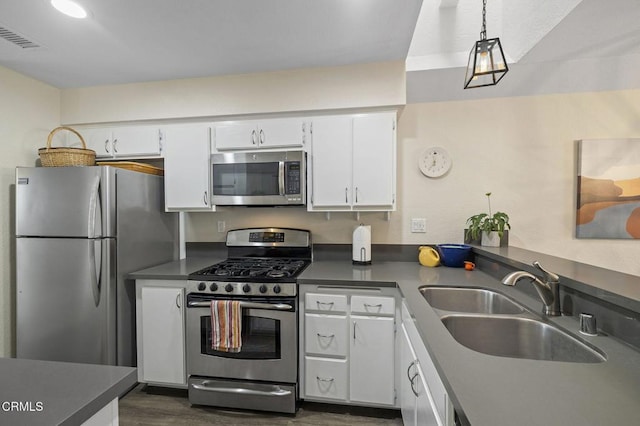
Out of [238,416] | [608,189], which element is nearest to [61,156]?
[238,416]

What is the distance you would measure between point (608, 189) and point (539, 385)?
2.41m

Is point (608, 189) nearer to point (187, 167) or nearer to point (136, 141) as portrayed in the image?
point (187, 167)

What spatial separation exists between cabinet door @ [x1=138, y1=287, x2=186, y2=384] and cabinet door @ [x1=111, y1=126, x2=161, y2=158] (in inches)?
46.6

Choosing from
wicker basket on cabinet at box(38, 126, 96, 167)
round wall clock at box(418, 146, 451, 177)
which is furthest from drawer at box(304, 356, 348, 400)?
wicker basket on cabinet at box(38, 126, 96, 167)

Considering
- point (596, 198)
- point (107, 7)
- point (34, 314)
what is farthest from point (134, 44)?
point (596, 198)

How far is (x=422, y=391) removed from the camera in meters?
1.19

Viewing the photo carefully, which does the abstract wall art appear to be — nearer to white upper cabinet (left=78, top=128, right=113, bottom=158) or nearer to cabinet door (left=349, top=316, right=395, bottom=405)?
cabinet door (left=349, top=316, right=395, bottom=405)

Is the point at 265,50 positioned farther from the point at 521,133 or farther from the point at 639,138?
the point at 639,138

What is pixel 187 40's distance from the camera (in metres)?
1.92

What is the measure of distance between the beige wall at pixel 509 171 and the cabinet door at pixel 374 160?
36cm

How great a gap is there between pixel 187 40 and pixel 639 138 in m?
3.44

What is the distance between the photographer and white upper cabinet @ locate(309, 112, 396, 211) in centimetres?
225

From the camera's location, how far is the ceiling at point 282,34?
1607 millimetres

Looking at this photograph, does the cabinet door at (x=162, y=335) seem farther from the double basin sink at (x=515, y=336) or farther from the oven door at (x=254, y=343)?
the double basin sink at (x=515, y=336)
